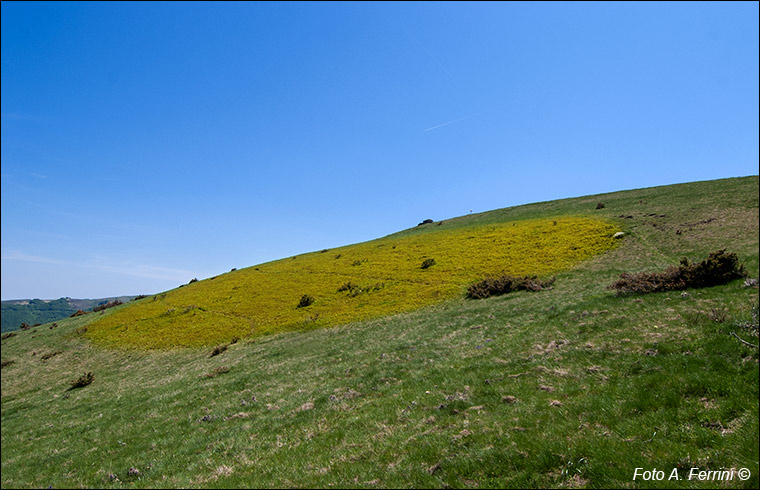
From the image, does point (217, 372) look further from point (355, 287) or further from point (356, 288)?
point (355, 287)

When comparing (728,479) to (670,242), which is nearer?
(728,479)

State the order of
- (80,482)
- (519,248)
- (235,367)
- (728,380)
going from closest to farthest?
(728,380) < (80,482) < (235,367) < (519,248)

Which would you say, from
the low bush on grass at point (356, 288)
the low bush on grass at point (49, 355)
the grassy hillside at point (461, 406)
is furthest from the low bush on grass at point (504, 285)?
the low bush on grass at point (49, 355)

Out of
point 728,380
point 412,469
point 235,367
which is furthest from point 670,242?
point 235,367

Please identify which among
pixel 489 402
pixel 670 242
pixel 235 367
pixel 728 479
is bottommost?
pixel 235 367

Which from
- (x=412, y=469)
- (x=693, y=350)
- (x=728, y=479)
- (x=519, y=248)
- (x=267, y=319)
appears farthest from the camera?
(x=519, y=248)

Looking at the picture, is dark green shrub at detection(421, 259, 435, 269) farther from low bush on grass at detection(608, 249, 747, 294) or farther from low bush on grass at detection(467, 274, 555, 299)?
low bush on grass at detection(608, 249, 747, 294)

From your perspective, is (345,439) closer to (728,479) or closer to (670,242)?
(728,479)

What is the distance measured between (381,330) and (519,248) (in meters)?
31.8

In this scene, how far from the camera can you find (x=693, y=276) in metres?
19.8

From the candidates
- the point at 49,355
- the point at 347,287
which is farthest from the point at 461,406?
the point at 49,355

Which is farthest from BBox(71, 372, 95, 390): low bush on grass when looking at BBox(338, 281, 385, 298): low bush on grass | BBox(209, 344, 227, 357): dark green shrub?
BBox(338, 281, 385, 298): low bush on grass

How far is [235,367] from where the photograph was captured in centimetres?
A: 2761

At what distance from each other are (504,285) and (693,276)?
686 inches
